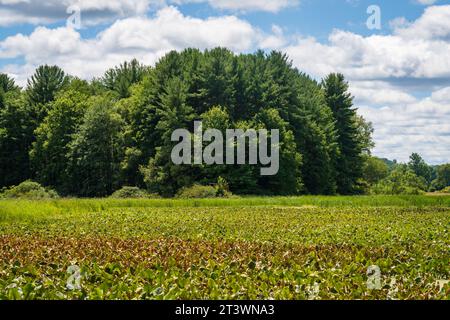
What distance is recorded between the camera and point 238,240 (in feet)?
58.1

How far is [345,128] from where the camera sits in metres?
67.9

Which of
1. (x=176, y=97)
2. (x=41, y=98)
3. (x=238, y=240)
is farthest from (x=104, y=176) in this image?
(x=238, y=240)

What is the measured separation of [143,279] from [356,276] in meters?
3.71

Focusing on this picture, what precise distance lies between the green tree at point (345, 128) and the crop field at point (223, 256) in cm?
3981

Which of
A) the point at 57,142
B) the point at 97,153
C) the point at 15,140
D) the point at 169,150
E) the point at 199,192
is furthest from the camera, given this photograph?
the point at 15,140

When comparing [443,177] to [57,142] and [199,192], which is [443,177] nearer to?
[57,142]

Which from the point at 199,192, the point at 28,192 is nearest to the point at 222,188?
the point at 199,192

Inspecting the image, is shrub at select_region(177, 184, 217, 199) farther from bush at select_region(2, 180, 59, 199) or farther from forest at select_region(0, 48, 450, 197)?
bush at select_region(2, 180, 59, 199)

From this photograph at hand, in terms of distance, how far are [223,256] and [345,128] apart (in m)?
56.0

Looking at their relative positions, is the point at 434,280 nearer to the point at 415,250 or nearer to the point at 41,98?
the point at 415,250

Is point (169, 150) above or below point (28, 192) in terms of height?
above

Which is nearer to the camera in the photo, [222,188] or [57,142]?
[222,188]

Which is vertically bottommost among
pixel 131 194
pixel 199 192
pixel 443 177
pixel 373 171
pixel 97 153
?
pixel 131 194

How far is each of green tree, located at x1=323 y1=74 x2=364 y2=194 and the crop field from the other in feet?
131
